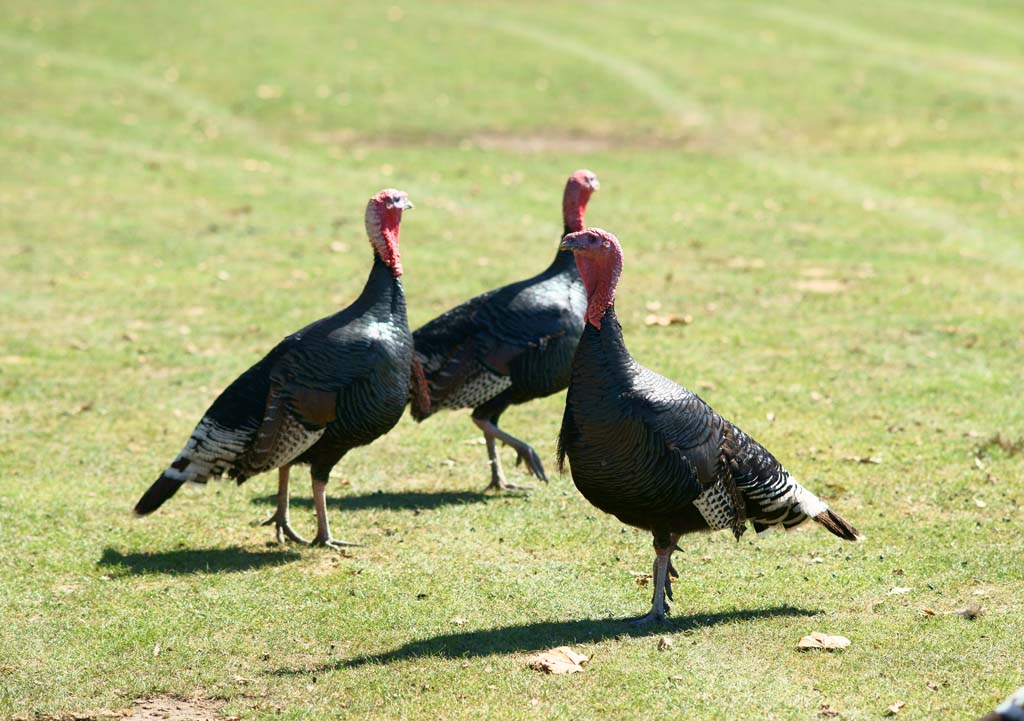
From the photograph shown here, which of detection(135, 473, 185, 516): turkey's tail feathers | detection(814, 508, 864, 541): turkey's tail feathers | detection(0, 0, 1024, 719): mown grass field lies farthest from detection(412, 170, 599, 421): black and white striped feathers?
detection(814, 508, 864, 541): turkey's tail feathers

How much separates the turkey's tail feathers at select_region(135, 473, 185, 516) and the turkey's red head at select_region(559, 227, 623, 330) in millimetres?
2906

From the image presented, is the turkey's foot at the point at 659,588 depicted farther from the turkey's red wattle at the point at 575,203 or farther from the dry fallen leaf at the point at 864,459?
the turkey's red wattle at the point at 575,203

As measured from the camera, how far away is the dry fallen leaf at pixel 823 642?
273 inches

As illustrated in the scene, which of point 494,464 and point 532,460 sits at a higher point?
point 532,460

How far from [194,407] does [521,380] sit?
11.0ft

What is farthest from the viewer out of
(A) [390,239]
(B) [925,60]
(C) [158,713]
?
(B) [925,60]

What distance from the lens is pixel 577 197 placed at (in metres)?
10.6

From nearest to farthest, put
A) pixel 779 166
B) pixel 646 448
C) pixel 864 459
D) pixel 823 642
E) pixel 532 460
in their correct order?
pixel 823 642 < pixel 646 448 < pixel 532 460 < pixel 864 459 < pixel 779 166

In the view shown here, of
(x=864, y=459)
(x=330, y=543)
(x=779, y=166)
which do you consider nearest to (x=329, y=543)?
(x=330, y=543)

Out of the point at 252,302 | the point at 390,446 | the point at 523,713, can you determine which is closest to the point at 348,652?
the point at 523,713

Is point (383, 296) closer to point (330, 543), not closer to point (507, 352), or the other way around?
point (507, 352)

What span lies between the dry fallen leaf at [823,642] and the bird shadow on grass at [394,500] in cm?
311

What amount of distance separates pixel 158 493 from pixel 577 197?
161 inches

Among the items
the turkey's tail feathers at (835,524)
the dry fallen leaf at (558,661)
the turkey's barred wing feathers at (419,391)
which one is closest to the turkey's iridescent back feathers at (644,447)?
the turkey's tail feathers at (835,524)
